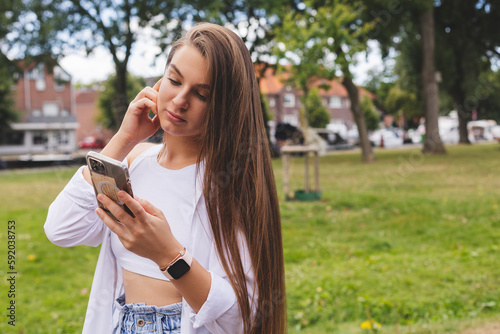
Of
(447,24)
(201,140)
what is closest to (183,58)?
(201,140)

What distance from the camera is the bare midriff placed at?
1466 millimetres

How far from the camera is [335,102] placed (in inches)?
2552

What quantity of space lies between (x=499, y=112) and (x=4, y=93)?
42.2 meters

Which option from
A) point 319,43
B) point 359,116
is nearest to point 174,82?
point 319,43

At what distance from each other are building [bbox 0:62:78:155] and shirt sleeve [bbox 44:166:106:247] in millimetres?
48621

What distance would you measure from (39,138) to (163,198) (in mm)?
52434

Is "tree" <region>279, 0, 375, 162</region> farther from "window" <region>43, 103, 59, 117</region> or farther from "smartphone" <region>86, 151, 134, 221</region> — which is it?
"window" <region>43, 103, 59, 117</region>

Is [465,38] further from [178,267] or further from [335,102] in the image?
[335,102]

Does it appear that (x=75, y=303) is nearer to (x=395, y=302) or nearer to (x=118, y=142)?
(x=395, y=302)

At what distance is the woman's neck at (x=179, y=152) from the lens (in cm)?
157

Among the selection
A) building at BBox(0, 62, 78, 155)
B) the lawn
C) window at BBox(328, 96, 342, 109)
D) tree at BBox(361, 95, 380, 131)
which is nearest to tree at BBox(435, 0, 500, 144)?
the lawn

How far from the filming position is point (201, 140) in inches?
59.4

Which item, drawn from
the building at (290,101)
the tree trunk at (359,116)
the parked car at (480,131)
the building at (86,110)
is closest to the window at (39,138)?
the building at (86,110)

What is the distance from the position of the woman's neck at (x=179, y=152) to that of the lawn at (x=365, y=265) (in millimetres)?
2718
